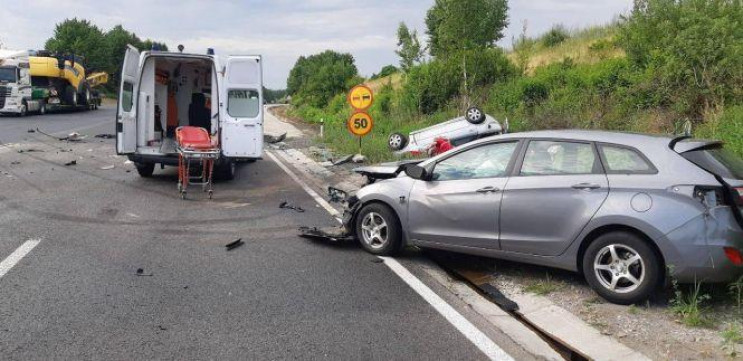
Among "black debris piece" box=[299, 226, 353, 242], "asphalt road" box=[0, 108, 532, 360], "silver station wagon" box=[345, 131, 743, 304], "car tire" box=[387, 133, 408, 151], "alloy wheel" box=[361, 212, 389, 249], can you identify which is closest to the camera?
"asphalt road" box=[0, 108, 532, 360]

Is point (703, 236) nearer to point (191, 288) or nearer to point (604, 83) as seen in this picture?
point (191, 288)

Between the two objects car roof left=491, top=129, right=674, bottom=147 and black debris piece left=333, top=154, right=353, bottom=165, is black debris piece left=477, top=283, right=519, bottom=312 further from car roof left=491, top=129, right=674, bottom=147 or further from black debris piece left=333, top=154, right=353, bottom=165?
black debris piece left=333, top=154, right=353, bottom=165

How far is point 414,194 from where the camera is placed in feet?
22.4

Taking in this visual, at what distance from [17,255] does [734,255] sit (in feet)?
21.9

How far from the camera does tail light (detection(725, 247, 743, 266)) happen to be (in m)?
4.91

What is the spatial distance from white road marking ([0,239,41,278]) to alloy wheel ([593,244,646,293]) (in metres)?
5.35

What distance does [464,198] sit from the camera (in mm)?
6359

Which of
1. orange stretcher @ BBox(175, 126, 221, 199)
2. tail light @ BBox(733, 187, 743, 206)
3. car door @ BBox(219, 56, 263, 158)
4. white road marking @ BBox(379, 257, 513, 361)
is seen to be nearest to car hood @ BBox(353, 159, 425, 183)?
white road marking @ BBox(379, 257, 513, 361)

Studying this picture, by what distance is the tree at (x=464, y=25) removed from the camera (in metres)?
21.3

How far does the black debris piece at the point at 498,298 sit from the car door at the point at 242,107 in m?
7.49

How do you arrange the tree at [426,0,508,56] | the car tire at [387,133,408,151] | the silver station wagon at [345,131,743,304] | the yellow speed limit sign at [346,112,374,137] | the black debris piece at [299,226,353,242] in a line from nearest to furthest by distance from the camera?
the silver station wagon at [345,131,743,304] < the black debris piece at [299,226,353,242] < the yellow speed limit sign at [346,112,374,137] < the car tire at [387,133,408,151] < the tree at [426,0,508,56]

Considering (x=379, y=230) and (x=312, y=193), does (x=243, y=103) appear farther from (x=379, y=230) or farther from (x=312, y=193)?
(x=379, y=230)

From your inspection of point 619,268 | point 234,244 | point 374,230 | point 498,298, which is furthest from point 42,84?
point 619,268

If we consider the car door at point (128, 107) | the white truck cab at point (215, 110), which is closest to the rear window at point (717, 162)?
the white truck cab at point (215, 110)
